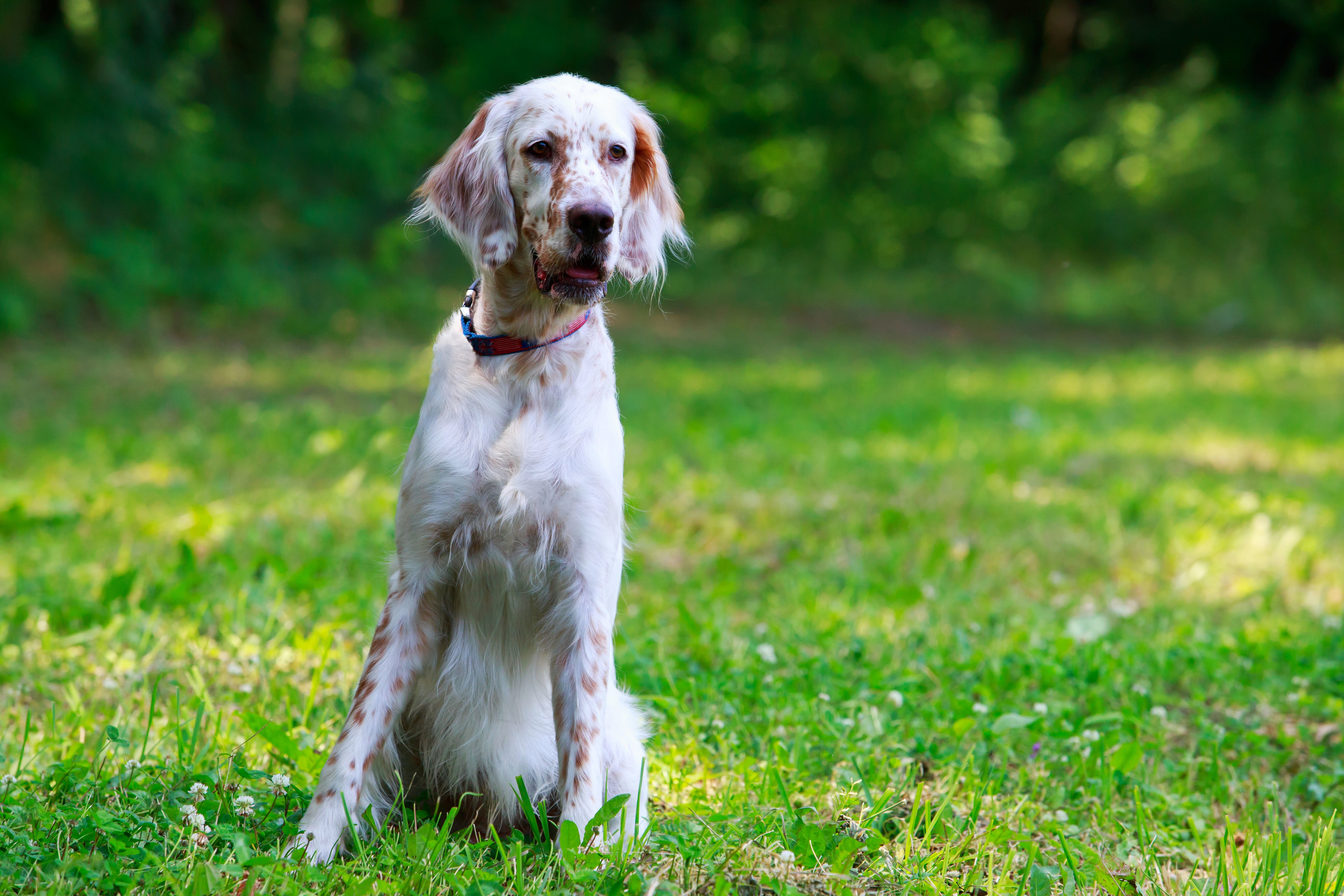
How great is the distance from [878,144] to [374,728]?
13836 millimetres

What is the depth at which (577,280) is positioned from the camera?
229 cm

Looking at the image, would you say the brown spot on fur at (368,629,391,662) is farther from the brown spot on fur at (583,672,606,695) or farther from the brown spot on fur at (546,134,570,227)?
the brown spot on fur at (546,134,570,227)

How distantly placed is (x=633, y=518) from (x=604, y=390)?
95.5 inches

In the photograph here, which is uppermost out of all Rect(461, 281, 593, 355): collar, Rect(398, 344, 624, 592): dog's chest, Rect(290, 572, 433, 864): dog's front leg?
Rect(461, 281, 593, 355): collar

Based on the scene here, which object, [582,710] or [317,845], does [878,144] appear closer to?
[582,710]

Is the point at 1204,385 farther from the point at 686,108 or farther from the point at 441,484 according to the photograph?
the point at 441,484

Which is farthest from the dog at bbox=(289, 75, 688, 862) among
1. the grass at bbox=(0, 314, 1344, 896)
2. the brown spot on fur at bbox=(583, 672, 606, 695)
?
the grass at bbox=(0, 314, 1344, 896)

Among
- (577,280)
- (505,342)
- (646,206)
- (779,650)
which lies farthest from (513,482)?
(779,650)

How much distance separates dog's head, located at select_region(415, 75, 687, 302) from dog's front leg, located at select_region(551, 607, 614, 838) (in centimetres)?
68

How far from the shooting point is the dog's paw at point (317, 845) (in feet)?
6.91

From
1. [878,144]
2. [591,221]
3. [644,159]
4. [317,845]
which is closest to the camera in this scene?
[317,845]

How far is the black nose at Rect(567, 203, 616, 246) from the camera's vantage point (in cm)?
225

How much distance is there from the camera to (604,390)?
7.80ft

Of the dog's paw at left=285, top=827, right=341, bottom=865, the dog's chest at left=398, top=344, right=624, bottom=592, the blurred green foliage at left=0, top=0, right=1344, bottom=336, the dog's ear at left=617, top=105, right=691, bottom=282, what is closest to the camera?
the dog's paw at left=285, top=827, right=341, bottom=865
